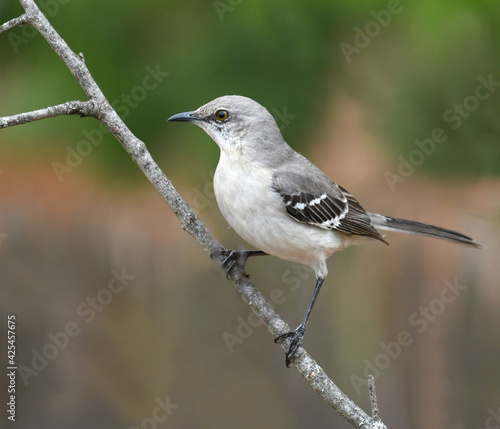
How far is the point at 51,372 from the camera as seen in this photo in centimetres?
387

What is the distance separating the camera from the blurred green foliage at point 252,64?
371 cm

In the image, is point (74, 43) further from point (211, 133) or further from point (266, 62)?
point (211, 133)

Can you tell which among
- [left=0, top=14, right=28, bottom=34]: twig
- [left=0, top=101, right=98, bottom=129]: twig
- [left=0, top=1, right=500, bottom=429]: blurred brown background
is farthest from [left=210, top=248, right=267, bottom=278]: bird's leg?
[left=0, top=1, right=500, bottom=429]: blurred brown background

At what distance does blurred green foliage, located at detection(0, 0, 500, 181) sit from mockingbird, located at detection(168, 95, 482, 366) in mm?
1184

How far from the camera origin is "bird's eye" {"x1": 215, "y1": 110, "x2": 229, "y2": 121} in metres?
2.52

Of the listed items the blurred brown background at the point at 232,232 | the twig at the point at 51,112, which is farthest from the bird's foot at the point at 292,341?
the blurred brown background at the point at 232,232

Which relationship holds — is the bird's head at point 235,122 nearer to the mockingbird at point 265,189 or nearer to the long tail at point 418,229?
the mockingbird at point 265,189

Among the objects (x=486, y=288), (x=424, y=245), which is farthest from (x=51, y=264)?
(x=486, y=288)

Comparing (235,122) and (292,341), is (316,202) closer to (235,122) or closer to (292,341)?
(235,122)

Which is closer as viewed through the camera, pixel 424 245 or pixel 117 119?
pixel 117 119

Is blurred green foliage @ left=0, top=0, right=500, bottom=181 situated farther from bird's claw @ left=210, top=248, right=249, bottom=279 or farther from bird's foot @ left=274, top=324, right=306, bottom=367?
bird's foot @ left=274, top=324, right=306, bottom=367

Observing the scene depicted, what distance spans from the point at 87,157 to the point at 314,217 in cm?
181

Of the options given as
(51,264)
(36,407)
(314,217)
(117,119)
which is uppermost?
(117,119)

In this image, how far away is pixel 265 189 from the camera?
2498mm
